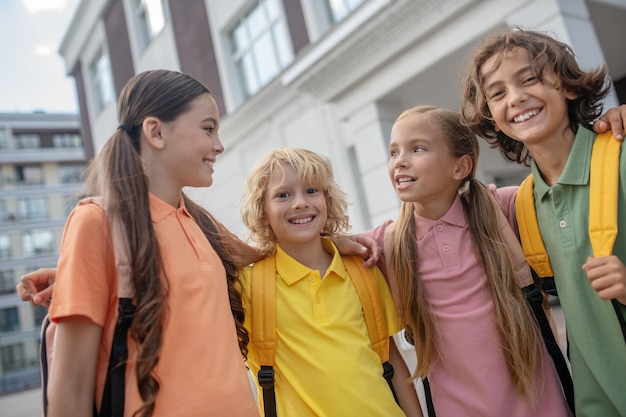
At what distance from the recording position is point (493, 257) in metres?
1.87

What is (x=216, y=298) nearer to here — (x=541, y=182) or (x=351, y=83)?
(x=541, y=182)

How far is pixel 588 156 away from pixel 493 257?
1.60ft

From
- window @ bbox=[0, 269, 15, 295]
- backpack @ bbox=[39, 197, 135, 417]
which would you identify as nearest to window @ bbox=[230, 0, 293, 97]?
backpack @ bbox=[39, 197, 135, 417]

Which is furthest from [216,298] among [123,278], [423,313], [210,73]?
[210,73]

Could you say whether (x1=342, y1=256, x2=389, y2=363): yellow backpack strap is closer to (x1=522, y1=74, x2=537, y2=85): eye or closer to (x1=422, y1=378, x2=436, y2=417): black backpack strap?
(x1=422, y1=378, x2=436, y2=417): black backpack strap

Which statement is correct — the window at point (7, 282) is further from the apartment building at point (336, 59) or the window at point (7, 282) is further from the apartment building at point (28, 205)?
the apartment building at point (336, 59)

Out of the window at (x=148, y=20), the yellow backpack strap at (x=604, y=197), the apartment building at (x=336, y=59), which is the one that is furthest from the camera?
the window at (x=148, y=20)

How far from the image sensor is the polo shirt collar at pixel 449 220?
2.02 metres

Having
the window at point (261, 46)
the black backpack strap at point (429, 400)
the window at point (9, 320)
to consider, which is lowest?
the black backpack strap at point (429, 400)

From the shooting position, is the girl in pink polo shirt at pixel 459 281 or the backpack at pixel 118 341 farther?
the girl in pink polo shirt at pixel 459 281

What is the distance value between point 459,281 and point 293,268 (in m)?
0.65

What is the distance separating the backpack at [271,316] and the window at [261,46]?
6.17 meters

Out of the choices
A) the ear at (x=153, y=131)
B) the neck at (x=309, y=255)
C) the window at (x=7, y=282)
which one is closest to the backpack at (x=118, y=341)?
the ear at (x=153, y=131)

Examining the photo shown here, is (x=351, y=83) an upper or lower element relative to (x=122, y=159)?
upper
